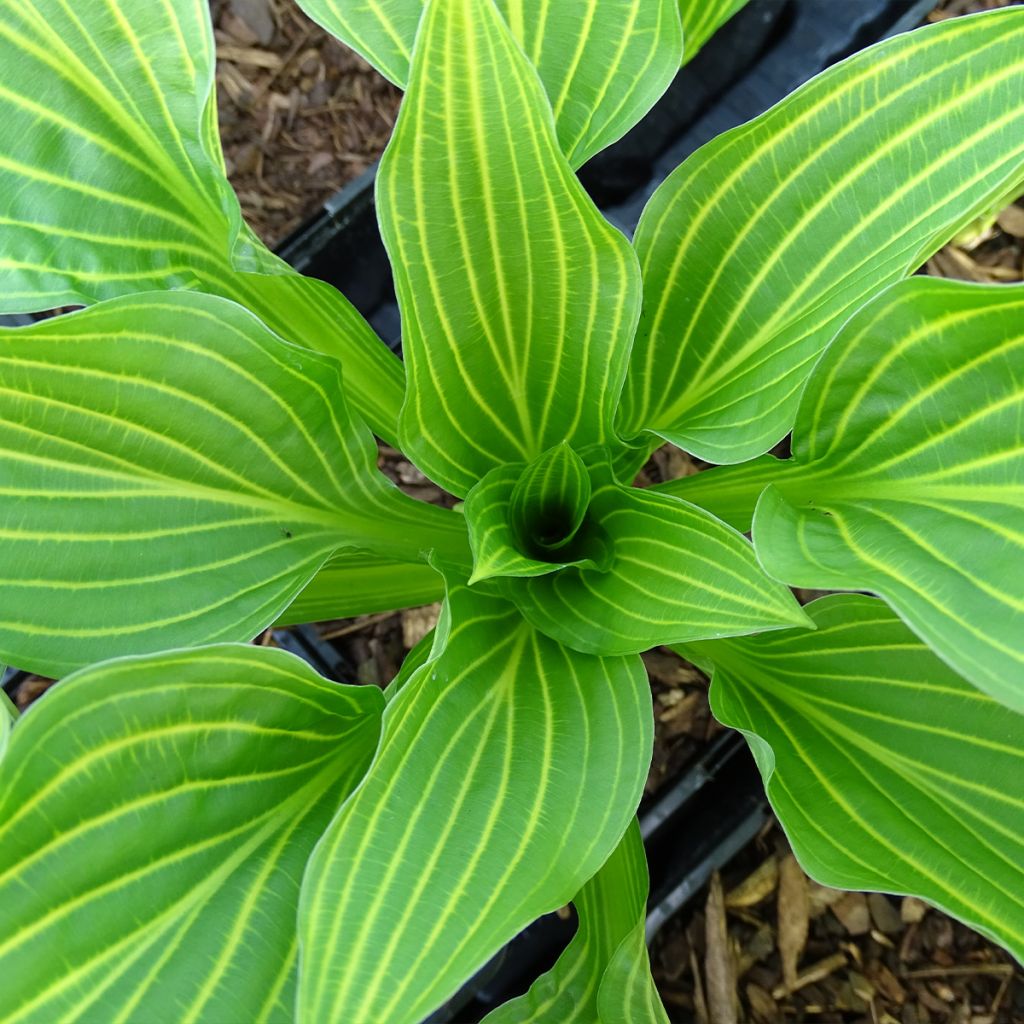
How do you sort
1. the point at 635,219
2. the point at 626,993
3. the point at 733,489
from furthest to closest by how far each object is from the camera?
1. the point at 635,219
2. the point at 733,489
3. the point at 626,993

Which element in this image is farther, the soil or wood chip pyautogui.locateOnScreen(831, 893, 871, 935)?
the soil

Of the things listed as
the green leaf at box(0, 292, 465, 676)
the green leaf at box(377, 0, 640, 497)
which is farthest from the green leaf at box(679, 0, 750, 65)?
the green leaf at box(0, 292, 465, 676)

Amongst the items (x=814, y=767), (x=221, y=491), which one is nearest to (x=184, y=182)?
(x=221, y=491)

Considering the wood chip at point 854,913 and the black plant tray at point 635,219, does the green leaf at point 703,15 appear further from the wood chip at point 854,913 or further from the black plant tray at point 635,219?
the wood chip at point 854,913

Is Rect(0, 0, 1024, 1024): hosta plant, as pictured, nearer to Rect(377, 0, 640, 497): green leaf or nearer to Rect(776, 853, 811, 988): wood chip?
Rect(377, 0, 640, 497): green leaf

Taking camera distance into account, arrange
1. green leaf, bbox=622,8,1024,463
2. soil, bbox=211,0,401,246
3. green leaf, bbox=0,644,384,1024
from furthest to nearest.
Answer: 1. soil, bbox=211,0,401,246
2. green leaf, bbox=622,8,1024,463
3. green leaf, bbox=0,644,384,1024

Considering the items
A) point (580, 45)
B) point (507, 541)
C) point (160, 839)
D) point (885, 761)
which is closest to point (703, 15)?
point (580, 45)

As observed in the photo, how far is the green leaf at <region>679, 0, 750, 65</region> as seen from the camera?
0.61m

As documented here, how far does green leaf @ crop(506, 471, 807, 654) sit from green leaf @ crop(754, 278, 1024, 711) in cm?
2

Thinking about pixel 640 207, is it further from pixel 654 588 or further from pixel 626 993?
pixel 626 993

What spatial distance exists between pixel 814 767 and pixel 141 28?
2.05ft

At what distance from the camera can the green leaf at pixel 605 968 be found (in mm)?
532

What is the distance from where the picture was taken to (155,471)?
500 mm

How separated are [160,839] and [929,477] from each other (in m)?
0.43
